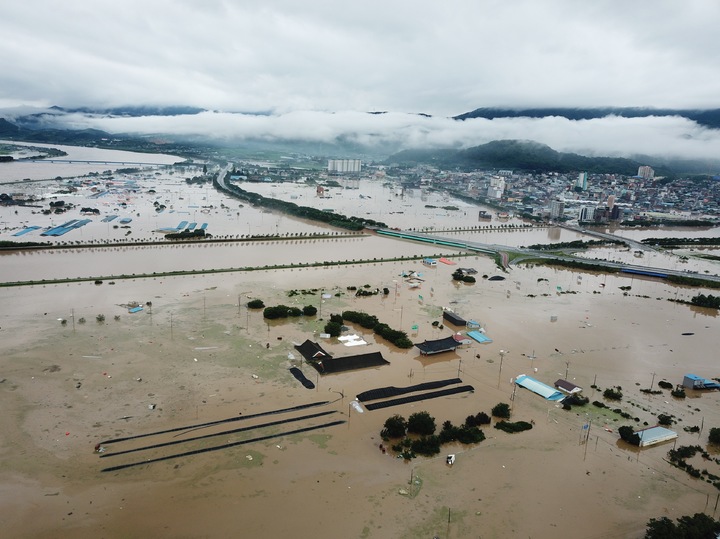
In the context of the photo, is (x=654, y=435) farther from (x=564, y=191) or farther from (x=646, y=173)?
(x=646, y=173)

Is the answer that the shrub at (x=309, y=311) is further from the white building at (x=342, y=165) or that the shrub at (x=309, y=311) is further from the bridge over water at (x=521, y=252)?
the white building at (x=342, y=165)

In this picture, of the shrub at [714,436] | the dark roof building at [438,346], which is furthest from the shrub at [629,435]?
the dark roof building at [438,346]

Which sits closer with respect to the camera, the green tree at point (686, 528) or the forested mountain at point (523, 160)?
the green tree at point (686, 528)

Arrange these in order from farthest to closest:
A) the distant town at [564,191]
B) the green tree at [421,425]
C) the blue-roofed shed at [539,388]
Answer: the distant town at [564,191]
the blue-roofed shed at [539,388]
the green tree at [421,425]

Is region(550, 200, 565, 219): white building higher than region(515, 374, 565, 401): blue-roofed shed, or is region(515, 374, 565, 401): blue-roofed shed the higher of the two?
region(550, 200, 565, 219): white building

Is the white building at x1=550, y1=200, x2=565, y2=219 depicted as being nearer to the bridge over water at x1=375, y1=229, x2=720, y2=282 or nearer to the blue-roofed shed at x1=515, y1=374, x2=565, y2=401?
the bridge over water at x1=375, y1=229, x2=720, y2=282

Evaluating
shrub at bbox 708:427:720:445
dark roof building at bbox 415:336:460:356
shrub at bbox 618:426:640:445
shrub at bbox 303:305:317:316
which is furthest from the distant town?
shrub at bbox 618:426:640:445

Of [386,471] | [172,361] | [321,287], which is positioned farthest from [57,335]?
[386,471]
